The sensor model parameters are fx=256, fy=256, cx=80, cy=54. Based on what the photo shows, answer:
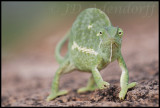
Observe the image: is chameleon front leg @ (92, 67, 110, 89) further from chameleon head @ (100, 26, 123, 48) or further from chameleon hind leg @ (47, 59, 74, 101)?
chameleon hind leg @ (47, 59, 74, 101)

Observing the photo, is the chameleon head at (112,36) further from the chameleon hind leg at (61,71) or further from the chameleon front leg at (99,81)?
the chameleon hind leg at (61,71)

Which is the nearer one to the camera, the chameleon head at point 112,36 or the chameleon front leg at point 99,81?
the chameleon head at point 112,36

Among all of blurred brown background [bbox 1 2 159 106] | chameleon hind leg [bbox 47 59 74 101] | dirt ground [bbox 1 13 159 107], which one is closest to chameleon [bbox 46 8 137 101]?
chameleon hind leg [bbox 47 59 74 101]

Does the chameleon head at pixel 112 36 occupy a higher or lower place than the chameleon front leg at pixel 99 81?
higher

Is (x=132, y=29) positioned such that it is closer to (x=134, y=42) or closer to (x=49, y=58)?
(x=134, y=42)

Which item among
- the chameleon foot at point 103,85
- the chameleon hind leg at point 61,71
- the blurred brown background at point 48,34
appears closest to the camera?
the chameleon foot at point 103,85

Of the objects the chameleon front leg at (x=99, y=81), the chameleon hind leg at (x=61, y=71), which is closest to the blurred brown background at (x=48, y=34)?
the chameleon hind leg at (x=61, y=71)

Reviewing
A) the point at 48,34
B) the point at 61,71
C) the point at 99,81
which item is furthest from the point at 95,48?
the point at 48,34
